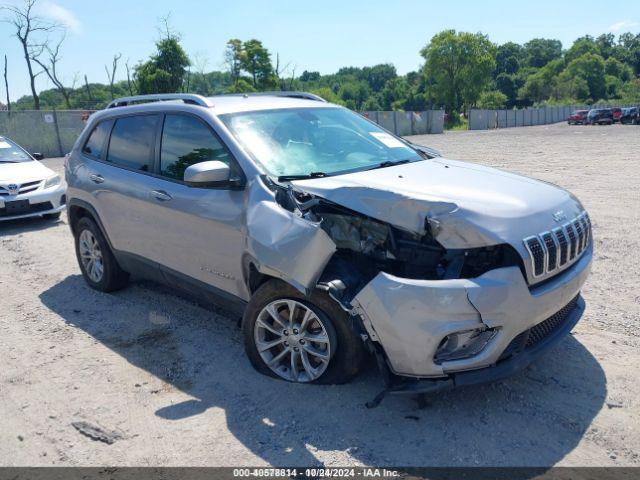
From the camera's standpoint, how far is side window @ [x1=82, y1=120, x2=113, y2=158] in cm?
542

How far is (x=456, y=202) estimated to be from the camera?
3.14 metres

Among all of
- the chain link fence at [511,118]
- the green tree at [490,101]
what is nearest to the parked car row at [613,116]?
the chain link fence at [511,118]

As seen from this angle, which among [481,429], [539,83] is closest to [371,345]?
[481,429]

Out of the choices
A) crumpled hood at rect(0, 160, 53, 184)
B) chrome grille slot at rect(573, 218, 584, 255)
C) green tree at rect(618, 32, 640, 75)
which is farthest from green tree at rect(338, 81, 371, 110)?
chrome grille slot at rect(573, 218, 584, 255)

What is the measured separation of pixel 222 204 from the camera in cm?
390

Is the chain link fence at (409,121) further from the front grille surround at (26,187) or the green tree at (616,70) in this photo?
the green tree at (616,70)

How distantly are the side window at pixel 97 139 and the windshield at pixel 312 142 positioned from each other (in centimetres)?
184

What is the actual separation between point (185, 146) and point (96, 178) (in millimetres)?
1395

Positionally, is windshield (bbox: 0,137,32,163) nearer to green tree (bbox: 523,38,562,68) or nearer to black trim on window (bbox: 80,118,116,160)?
black trim on window (bbox: 80,118,116,160)

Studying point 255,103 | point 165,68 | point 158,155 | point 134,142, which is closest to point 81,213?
point 134,142

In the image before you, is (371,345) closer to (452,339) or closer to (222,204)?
A: (452,339)

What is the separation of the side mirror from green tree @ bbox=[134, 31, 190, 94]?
39.1 m

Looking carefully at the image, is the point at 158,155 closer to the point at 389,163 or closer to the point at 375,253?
the point at 389,163

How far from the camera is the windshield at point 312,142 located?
397cm
